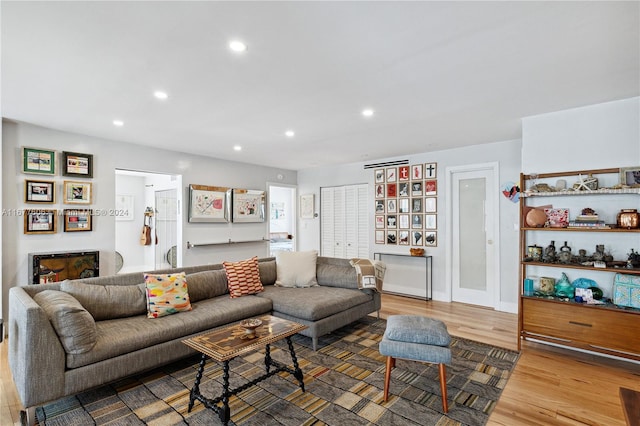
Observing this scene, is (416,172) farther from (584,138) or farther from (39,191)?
(39,191)

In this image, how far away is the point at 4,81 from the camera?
2.61 m

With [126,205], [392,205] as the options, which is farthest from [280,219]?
[392,205]

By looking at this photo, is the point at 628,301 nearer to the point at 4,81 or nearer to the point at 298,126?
the point at 298,126

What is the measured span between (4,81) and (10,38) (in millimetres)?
895

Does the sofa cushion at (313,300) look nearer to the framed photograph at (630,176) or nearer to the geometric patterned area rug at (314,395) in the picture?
the geometric patterned area rug at (314,395)

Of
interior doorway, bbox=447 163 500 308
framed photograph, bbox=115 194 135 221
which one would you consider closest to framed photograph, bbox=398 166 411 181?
interior doorway, bbox=447 163 500 308

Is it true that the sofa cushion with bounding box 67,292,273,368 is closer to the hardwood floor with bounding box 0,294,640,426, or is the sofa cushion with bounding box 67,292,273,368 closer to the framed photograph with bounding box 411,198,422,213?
the hardwood floor with bounding box 0,294,640,426

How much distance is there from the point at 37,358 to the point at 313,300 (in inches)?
88.6

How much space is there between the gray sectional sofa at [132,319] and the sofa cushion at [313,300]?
0.03 ft

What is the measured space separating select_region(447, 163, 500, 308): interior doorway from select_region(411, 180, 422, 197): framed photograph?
0.48m

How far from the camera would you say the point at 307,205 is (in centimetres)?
714

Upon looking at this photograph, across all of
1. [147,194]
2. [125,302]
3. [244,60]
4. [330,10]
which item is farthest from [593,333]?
[147,194]

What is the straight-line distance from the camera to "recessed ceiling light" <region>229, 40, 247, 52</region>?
204 centimetres

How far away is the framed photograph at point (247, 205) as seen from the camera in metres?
6.08
